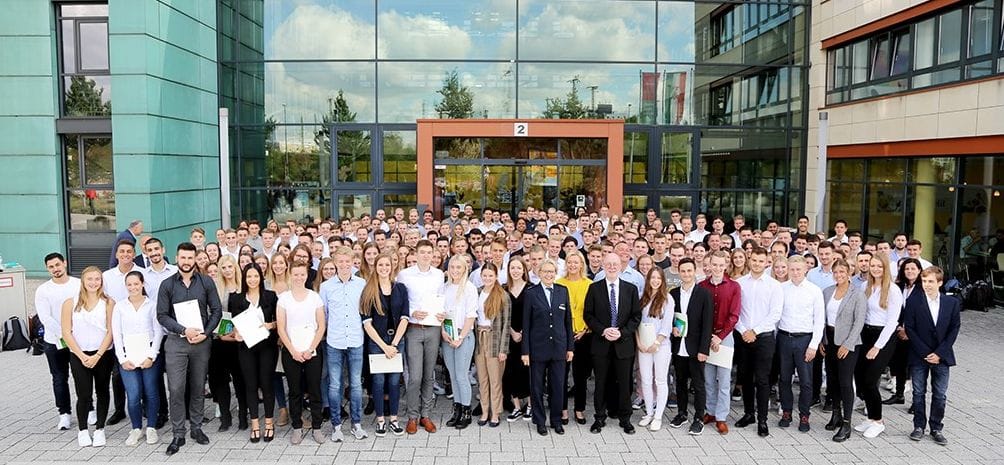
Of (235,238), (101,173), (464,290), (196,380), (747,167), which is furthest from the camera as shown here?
(747,167)

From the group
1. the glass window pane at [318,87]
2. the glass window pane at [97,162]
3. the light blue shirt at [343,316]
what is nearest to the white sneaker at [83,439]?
the light blue shirt at [343,316]

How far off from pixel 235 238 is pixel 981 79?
14.3 meters

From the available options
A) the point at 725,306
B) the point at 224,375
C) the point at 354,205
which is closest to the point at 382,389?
the point at 224,375

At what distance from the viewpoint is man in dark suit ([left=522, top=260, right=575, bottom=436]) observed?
673 centimetres

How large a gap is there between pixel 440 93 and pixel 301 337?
42.6 feet

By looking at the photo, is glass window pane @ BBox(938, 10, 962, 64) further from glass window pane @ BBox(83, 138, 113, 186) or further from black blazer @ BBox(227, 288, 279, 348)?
glass window pane @ BBox(83, 138, 113, 186)

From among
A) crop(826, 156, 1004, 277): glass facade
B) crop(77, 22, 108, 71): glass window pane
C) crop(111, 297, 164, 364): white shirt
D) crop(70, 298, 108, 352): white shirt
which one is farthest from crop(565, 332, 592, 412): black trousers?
crop(77, 22, 108, 71): glass window pane

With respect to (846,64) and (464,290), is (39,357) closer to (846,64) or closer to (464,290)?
(464,290)

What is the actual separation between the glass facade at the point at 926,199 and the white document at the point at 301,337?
45.0 feet

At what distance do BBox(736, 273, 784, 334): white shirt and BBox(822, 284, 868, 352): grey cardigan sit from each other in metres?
0.60

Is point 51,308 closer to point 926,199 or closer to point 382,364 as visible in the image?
point 382,364

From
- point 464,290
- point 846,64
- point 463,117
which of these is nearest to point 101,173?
point 463,117

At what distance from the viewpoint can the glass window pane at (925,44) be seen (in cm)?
1480

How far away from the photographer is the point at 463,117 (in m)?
18.4
